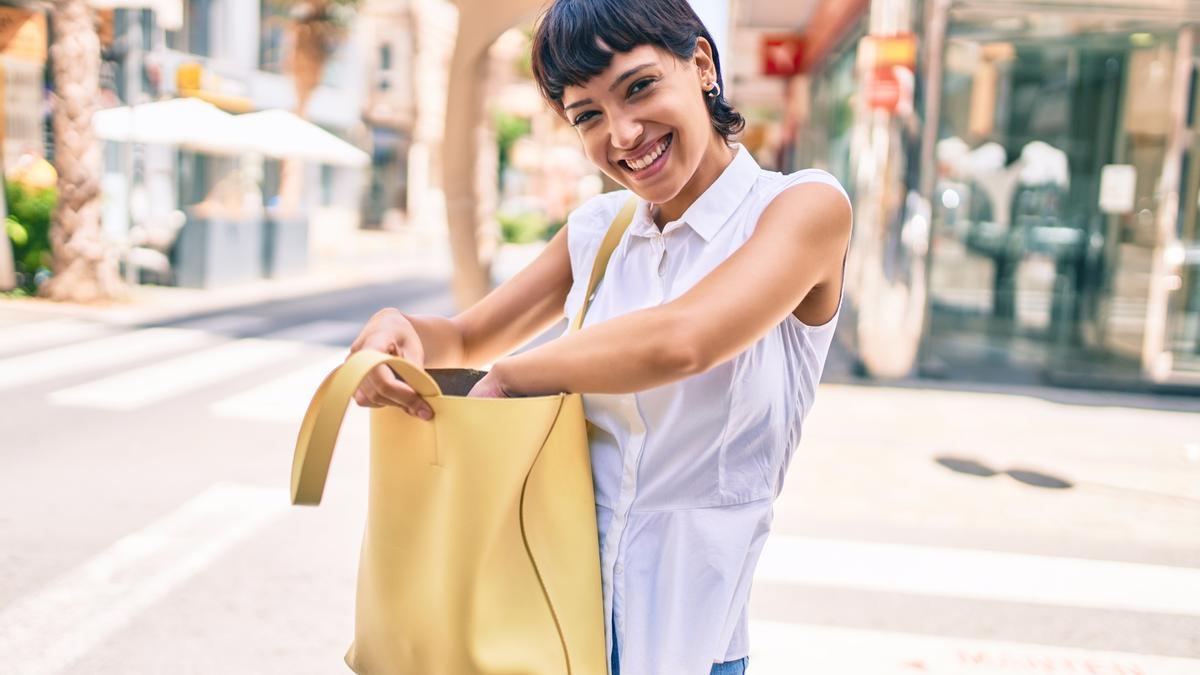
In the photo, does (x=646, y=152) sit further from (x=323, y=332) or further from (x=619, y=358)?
(x=323, y=332)

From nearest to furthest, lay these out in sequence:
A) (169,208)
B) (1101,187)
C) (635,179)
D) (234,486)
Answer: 1. (635,179)
2. (234,486)
3. (1101,187)
4. (169,208)

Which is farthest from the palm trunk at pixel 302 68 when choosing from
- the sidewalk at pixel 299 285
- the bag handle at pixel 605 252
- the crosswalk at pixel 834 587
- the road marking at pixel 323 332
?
the bag handle at pixel 605 252

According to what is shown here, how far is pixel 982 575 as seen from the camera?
469 cm

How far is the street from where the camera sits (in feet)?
12.6

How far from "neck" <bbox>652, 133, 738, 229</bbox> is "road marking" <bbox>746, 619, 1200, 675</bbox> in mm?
2642

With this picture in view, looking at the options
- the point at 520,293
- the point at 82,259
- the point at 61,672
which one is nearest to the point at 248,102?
the point at 82,259

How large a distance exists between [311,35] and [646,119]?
2499 cm

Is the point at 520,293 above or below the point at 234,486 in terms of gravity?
above

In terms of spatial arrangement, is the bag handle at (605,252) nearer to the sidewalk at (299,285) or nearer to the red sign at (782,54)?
the sidewalk at (299,285)

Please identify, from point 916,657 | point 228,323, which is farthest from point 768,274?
point 228,323

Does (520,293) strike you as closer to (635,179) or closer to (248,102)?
(635,179)

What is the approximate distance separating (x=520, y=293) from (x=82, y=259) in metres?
12.3

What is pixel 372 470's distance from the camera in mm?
1305

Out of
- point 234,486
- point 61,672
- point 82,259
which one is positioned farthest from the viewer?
point 82,259
